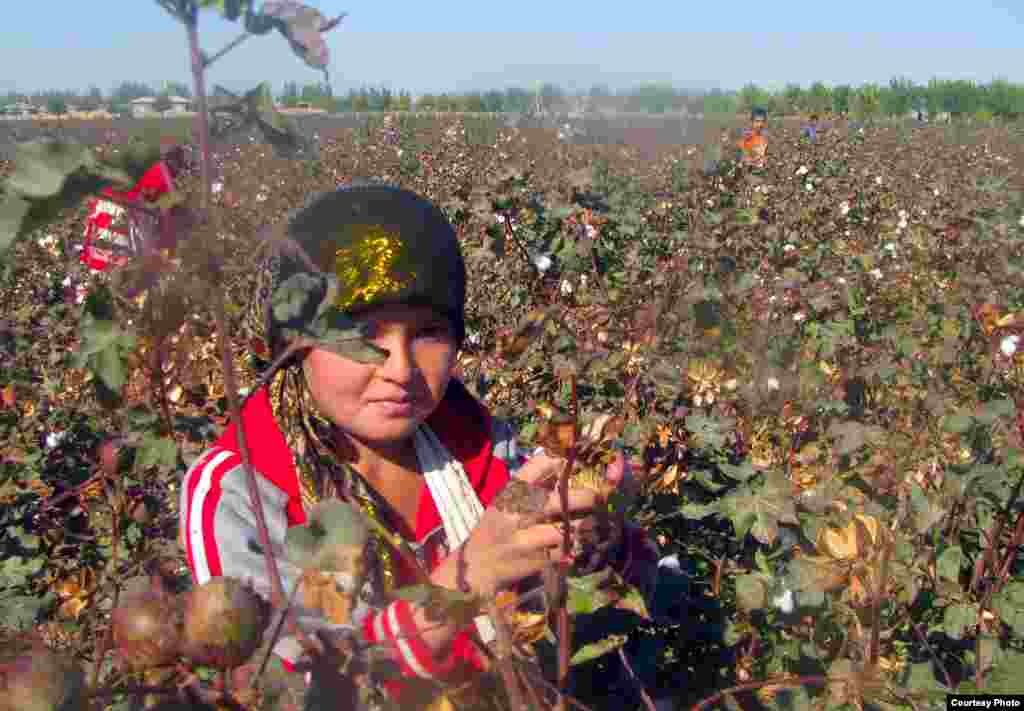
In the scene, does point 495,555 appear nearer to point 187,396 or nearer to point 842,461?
point 842,461

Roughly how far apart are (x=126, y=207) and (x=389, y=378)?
0.77 m

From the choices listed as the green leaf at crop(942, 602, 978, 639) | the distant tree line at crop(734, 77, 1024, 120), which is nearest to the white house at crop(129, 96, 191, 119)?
the green leaf at crop(942, 602, 978, 639)

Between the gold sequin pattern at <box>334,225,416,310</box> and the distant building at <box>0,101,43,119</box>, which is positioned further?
the gold sequin pattern at <box>334,225,416,310</box>

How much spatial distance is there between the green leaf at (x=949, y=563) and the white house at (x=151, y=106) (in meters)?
1.21

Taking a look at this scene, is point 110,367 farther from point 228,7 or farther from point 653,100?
point 653,100

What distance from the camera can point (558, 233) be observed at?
3.49 metres

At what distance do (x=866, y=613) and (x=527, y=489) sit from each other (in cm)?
58

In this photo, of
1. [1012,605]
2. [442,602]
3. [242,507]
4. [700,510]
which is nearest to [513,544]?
[442,602]

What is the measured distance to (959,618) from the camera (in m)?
1.32

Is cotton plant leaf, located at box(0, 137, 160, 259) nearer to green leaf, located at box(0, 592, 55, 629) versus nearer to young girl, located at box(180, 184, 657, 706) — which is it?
young girl, located at box(180, 184, 657, 706)

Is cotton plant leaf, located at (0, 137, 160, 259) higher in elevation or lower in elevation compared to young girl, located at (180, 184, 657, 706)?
higher

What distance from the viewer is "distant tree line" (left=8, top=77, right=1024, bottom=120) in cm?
64

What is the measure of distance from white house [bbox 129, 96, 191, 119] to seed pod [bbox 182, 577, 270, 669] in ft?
0.80

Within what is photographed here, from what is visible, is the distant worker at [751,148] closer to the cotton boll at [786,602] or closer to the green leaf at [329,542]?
the cotton boll at [786,602]
